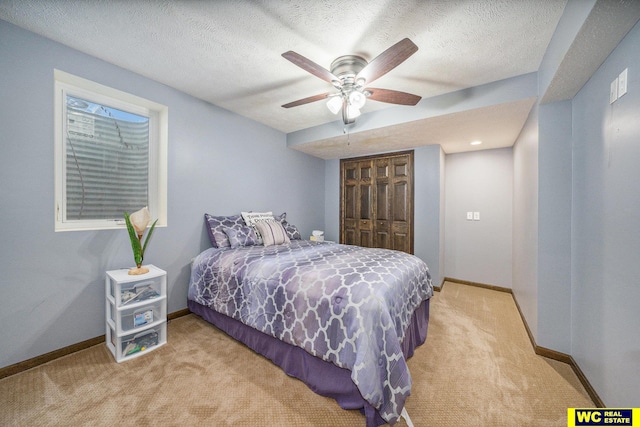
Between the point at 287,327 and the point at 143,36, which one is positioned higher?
the point at 143,36

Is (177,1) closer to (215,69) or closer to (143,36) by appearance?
(143,36)

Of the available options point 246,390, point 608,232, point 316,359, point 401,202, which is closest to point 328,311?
point 316,359

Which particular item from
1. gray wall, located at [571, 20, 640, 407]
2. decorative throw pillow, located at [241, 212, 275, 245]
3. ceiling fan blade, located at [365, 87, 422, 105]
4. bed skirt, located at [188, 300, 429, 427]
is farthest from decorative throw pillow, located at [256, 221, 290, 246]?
gray wall, located at [571, 20, 640, 407]

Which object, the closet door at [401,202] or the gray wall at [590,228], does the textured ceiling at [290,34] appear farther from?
the closet door at [401,202]

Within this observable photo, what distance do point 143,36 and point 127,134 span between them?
106cm

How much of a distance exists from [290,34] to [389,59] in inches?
30.0

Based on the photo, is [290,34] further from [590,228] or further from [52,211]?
[590,228]

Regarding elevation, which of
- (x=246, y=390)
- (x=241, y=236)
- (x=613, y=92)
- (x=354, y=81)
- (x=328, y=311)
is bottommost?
(x=246, y=390)

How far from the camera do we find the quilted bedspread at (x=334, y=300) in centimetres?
131

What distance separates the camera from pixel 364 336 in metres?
1.31

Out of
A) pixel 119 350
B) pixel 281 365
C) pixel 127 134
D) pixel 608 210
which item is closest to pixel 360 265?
pixel 281 365

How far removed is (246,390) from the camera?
1565mm

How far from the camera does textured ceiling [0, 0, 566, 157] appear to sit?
149 centimetres

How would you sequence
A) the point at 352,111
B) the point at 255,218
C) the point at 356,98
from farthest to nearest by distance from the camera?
the point at 255,218, the point at 352,111, the point at 356,98
